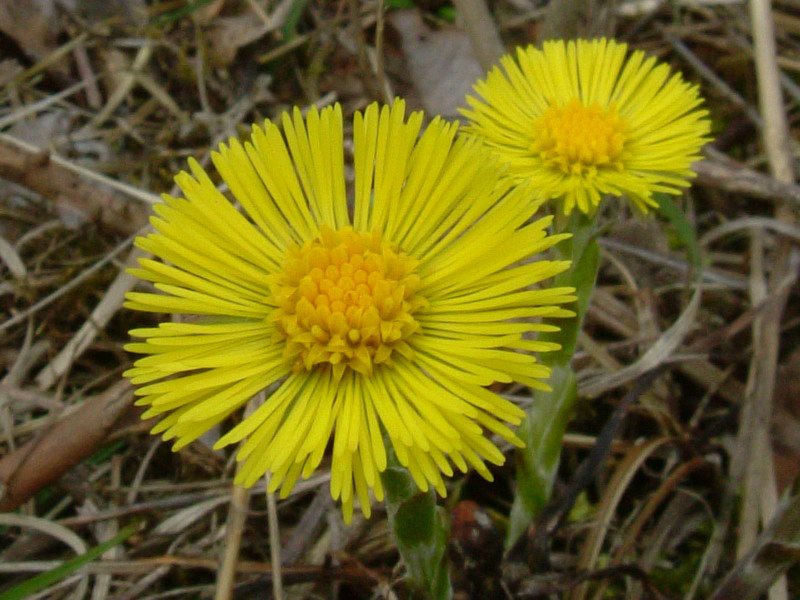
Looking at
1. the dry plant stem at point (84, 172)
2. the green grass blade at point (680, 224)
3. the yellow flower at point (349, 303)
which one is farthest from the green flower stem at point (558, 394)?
the dry plant stem at point (84, 172)

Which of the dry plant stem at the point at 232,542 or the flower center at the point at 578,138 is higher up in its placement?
the flower center at the point at 578,138

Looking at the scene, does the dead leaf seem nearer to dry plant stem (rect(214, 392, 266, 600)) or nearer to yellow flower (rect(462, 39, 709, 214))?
yellow flower (rect(462, 39, 709, 214))

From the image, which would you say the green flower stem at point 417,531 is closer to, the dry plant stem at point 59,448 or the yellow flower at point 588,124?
the yellow flower at point 588,124

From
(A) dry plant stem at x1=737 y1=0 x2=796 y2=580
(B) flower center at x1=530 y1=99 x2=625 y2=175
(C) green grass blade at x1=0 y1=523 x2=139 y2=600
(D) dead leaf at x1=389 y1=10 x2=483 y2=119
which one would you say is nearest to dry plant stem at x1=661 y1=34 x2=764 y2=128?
(A) dry plant stem at x1=737 y1=0 x2=796 y2=580

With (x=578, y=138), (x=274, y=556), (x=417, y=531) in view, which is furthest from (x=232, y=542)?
(x=578, y=138)

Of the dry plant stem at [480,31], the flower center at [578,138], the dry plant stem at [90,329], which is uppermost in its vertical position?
the dry plant stem at [480,31]

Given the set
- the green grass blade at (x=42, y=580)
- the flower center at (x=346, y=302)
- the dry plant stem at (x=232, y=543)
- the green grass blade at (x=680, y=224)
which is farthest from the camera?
the green grass blade at (x=680, y=224)
